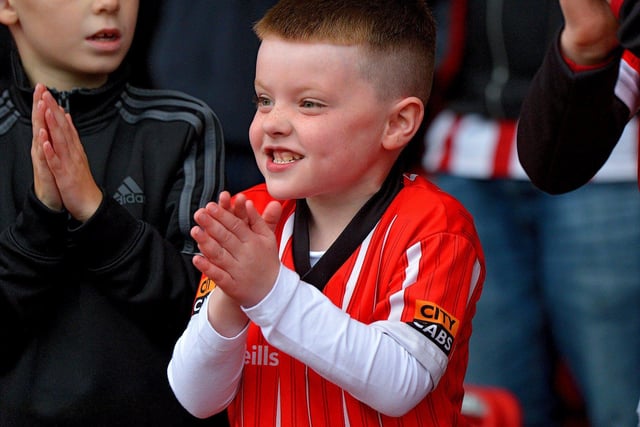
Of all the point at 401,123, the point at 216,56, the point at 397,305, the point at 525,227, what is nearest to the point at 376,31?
the point at 401,123

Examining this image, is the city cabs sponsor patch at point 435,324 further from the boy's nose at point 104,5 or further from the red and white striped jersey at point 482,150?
the red and white striped jersey at point 482,150

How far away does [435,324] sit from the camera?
2029mm

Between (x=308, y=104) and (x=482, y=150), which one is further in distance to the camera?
(x=482, y=150)

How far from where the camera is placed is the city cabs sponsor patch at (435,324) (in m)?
2.02

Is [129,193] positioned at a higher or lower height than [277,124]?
lower

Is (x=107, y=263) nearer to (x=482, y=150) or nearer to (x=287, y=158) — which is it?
(x=287, y=158)

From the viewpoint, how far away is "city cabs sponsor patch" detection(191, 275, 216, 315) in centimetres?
218

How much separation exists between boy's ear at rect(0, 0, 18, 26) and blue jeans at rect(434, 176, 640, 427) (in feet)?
3.81

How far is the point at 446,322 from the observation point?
80.6 inches

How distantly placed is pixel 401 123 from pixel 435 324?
35 cm

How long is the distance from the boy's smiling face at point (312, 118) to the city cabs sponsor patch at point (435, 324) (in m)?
0.26

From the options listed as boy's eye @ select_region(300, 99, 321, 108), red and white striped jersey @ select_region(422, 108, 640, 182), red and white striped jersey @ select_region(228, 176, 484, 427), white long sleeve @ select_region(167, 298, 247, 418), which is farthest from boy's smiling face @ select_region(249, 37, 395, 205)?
red and white striped jersey @ select_region(422, 108, 640, 182)

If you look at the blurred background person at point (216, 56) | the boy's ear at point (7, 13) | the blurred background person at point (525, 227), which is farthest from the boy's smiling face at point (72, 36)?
the blurred background person at point (525, 227)

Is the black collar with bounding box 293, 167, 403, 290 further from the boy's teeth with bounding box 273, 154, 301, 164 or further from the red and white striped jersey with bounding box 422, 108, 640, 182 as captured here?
the red and white striped jersey with bounding box 422, 108, 640, 182
